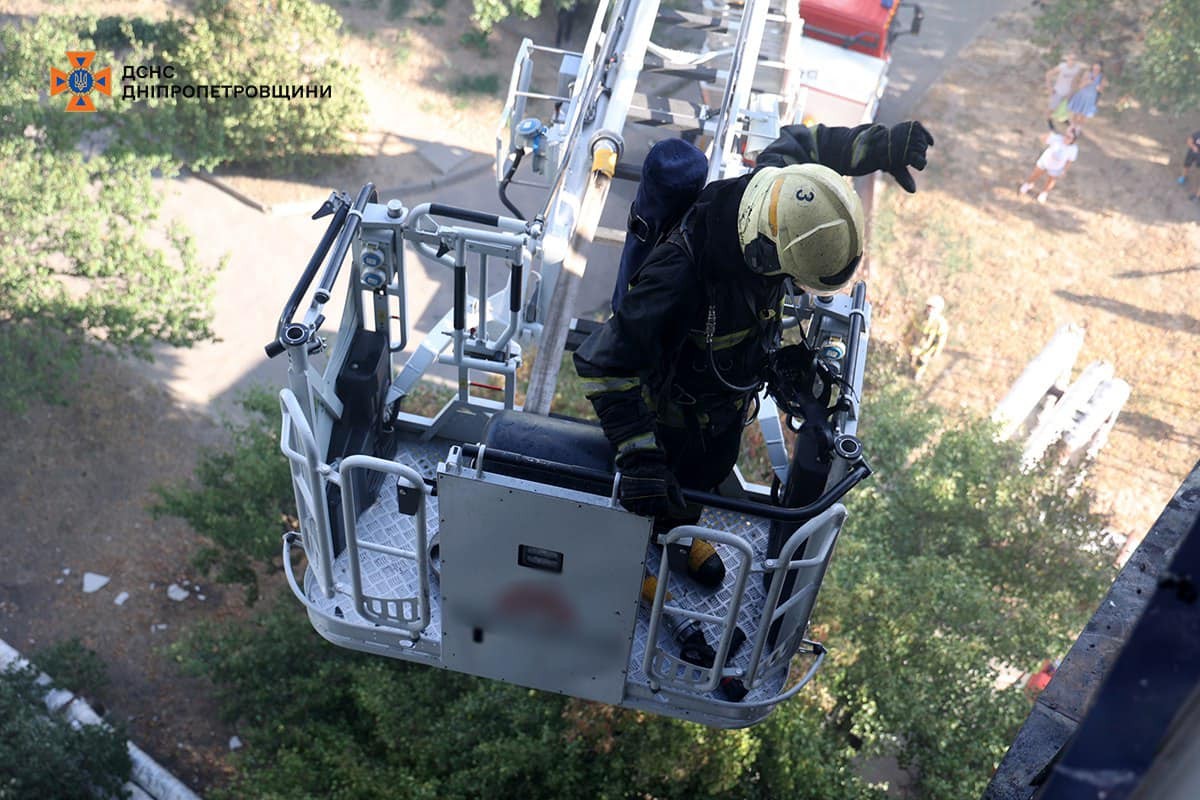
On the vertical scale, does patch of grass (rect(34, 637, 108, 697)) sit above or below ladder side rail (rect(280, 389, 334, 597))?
below

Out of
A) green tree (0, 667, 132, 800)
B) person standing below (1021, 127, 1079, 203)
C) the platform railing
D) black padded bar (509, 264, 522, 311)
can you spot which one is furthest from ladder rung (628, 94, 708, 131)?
person standing below (1021, 127, 1079, 203)

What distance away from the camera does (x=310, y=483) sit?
4547mm

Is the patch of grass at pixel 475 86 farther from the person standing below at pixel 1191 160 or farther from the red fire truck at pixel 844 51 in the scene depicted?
the person standing below at pixel 1191 160

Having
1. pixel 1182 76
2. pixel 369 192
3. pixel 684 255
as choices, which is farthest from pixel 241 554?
pixel 1182 76

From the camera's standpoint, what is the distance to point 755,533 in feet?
19.4

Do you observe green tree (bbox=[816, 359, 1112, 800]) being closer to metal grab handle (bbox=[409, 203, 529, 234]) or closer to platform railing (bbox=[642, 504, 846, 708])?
platform railing (bbox=[642, 504, 846, 708])

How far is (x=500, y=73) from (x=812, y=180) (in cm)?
1996

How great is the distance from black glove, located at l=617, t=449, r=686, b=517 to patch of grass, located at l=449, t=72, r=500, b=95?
63.3ft

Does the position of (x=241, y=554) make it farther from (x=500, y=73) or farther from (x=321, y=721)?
(x=500, y=73)

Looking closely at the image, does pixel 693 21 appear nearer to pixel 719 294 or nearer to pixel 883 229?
pixel 719 294

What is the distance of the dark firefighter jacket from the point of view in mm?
4320

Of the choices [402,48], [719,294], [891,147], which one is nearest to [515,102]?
[891,147]

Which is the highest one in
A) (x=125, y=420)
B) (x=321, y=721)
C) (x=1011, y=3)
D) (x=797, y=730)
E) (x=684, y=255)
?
(x=684, y=255)

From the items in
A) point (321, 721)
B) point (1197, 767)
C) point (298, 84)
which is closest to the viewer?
point (1197, 767)
